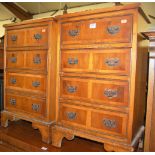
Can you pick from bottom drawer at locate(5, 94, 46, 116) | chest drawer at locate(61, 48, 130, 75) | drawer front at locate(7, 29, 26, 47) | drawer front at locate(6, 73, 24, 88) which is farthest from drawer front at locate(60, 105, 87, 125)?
drawer front at locate(7, 29, 26, 47)

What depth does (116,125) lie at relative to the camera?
4.55 feet

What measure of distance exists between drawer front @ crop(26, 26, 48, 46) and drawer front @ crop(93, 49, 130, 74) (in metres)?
0.56

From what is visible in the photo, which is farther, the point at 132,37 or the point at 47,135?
the point at 47,135

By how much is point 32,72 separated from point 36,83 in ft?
0.40

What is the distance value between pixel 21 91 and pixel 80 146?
2.74 feet

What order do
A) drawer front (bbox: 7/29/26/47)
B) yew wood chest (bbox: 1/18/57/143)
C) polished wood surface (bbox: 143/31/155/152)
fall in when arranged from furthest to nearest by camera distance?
drawer front (bbox: 7/29/26/47) → yew wood chest (bbox: 1/18/57/143) → polished wood surface (bbox: 143/31/155/152)

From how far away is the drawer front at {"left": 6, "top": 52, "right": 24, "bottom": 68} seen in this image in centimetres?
189

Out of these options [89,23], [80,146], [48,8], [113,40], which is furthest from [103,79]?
[48,8]

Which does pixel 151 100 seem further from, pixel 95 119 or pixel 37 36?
pixel 37 36

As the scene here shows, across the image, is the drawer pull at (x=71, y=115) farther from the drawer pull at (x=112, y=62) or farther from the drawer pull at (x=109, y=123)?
the drawer pull at (x=112, y=62)

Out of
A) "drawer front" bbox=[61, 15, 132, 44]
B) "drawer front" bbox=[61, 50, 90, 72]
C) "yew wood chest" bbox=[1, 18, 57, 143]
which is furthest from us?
"yew wood chest" bbox=[1, 18, 57, 143]

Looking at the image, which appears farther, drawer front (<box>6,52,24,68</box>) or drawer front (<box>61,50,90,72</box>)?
drawer front (<box>6,52,24,68</box>)

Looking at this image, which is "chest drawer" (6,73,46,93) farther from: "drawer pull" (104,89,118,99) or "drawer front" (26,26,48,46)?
"drawer pull" (104,89,118,99)

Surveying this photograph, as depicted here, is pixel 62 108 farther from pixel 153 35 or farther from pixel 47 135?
pixel 153 35
